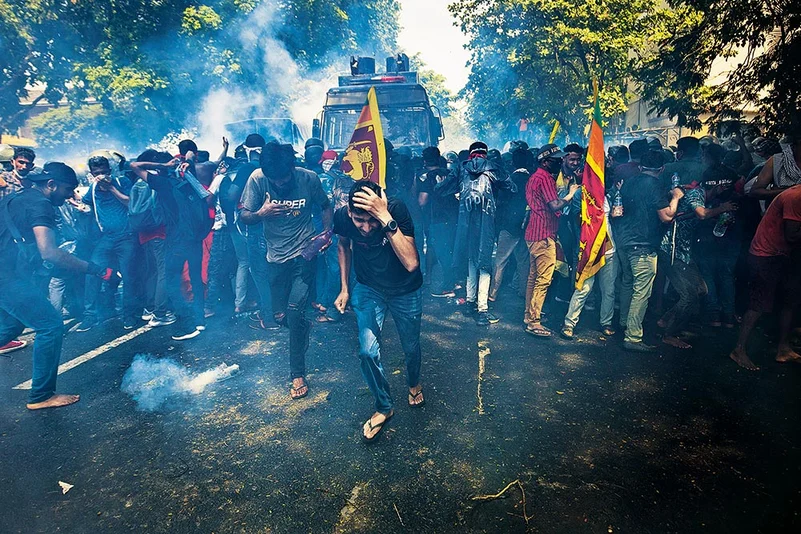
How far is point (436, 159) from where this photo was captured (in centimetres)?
698

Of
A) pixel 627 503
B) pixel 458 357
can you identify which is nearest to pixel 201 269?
pixel 458 357

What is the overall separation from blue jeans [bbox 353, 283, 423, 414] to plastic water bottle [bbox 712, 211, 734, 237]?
401 cm

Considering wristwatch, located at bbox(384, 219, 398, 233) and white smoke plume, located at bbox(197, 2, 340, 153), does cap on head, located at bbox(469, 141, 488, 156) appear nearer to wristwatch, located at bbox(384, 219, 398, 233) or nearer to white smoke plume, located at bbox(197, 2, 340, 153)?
wristwatch, located at bbox(384, 219, 398, 233)

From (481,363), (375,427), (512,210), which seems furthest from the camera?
(512,210)

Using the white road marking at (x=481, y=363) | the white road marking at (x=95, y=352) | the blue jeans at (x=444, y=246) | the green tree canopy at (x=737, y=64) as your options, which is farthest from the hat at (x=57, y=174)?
the green tree canopy at (x=737, y=64)

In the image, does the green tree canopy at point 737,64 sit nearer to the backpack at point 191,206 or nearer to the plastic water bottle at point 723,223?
the plastic water bottle at point 723,223

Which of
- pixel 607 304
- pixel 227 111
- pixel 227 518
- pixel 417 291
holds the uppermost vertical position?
pixel 227 111

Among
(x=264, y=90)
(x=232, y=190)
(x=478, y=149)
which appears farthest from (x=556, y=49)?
(x=264, y=90)

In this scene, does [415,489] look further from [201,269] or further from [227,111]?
[227,111]

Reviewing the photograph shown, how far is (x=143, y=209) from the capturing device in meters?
5.73

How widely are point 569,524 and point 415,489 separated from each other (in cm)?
90

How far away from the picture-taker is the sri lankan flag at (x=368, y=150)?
3672mm

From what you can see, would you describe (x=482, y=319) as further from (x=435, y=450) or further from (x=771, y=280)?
(x=771, y=280)

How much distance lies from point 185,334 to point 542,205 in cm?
463
